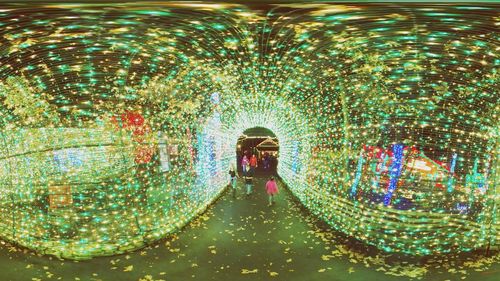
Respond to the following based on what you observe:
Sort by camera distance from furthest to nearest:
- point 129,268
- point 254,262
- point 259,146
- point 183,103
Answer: point 259,146 < point 183,103 < point 254,262 < point 129,268

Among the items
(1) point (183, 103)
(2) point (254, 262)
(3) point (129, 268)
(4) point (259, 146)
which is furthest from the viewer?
(4) point (259, 146)

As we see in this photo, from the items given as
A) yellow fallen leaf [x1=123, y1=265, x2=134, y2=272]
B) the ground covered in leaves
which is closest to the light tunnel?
the ground covered in leaves

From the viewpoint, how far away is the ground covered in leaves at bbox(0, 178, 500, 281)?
510 cm

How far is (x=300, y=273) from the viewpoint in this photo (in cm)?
522

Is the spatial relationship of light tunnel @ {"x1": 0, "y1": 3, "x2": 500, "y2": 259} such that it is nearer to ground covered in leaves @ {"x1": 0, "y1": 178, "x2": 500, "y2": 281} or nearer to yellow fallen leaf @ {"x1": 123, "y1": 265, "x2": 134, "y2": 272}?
ground covered in leaves @ {"x1": 0, "y1": 178, "x2": 500, "y2": 281}

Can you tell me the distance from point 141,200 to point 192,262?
5.74ft

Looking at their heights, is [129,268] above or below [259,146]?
below

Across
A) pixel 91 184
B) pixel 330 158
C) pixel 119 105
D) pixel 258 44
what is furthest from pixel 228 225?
pixel 258 44

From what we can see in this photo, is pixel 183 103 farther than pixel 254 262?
Yes

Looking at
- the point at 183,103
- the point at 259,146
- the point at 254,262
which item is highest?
the point at 183,103

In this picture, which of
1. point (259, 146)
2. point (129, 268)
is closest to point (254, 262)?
point (129, 268)

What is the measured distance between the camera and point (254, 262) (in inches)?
227

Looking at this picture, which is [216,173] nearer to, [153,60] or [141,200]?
[141,200]

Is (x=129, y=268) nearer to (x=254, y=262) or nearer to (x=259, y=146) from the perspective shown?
(x=254, y=262)
